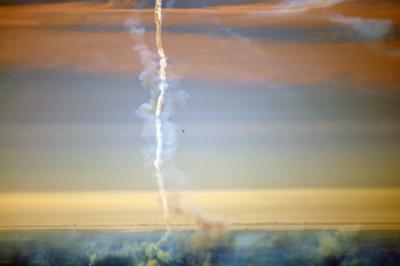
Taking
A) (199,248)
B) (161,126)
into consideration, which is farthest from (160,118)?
(199,248)

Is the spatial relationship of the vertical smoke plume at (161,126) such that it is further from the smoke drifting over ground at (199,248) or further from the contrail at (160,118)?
the smoke drifting over ground at (199,248)

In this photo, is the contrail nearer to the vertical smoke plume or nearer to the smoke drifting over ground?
the vertical smoke plume

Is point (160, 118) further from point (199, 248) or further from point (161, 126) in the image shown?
point (199, 248)

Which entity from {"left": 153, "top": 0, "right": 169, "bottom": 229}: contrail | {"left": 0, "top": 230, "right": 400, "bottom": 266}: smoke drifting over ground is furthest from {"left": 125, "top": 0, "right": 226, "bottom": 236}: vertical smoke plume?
{"left": 0, "top": 230, "right": 400, "bottom": 266}: smoke drifting over ground

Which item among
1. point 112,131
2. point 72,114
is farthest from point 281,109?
point 72,114

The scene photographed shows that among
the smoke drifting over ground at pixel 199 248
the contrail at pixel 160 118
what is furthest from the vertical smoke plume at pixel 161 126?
the smoke drifting over ground at pixel 199 248

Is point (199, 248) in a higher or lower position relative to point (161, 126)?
lower

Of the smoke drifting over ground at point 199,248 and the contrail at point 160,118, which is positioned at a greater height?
the contrail at point 160,118

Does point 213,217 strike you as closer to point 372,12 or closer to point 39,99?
point 39,99
